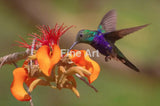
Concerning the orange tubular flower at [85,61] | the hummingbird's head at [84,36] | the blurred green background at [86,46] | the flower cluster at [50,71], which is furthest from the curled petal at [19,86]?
the blurred green background at [86,46]

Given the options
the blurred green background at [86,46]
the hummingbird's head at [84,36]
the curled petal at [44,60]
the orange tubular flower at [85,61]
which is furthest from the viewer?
the blurred green background at [86,46]

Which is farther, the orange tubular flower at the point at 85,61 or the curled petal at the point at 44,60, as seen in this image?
the orange tubular flower at the point at 85,61

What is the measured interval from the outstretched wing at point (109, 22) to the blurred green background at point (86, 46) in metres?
2.16

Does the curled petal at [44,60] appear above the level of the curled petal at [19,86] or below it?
above

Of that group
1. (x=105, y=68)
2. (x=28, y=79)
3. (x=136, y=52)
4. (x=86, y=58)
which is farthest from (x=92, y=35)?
(x=136, y=52)

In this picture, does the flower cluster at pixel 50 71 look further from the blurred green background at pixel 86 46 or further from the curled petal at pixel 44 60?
the blurred green background at pixel 86 46

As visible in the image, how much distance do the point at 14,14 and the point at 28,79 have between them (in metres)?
3.56

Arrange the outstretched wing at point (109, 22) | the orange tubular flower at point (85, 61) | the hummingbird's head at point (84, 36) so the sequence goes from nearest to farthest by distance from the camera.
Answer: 1. the orange tubular flower at point (85, 61)
2. the hummingbird's head at point (84, 36)
3. the outstretched wing at point (109, 22)

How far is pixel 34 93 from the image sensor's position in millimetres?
4895

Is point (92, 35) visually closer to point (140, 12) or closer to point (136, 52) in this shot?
point (136, 52)

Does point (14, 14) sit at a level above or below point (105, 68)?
above

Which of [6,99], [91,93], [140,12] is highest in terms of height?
[140,12]

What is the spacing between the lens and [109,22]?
244 cm

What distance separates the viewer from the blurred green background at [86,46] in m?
4.98
